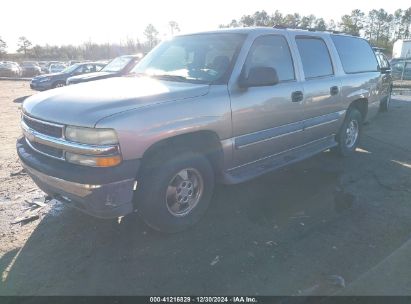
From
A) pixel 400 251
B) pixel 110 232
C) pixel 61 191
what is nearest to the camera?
pixel 61 191

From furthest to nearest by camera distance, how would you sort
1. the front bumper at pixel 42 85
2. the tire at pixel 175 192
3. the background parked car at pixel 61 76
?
the front bumper at pixel 42 85 → the background parked car at pixel 61 76 → the tire at pixel 175 192

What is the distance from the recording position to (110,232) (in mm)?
3760

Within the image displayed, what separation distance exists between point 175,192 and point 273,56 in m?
2.13

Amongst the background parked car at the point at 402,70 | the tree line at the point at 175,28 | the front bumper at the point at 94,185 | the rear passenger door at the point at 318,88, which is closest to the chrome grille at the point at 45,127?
the front bumper at the point at 94,185

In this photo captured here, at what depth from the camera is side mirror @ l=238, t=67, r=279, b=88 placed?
12.7 ft

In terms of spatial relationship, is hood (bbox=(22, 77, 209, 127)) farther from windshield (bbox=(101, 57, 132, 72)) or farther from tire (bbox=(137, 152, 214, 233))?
windshield (bbox=(101, 57, 132, 72))

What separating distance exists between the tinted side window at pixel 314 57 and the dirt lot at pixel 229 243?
1.56 meters

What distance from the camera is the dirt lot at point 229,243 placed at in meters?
2.98

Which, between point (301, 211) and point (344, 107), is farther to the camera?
point (344, 107)

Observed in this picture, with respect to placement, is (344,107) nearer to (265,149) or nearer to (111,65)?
(265,149)

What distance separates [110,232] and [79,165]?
3.17 feet

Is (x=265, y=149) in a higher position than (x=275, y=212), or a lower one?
higher

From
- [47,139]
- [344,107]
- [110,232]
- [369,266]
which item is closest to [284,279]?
[369,266]

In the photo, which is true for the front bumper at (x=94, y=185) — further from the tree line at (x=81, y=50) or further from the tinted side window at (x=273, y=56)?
the tree line at (x=81, y=50)
